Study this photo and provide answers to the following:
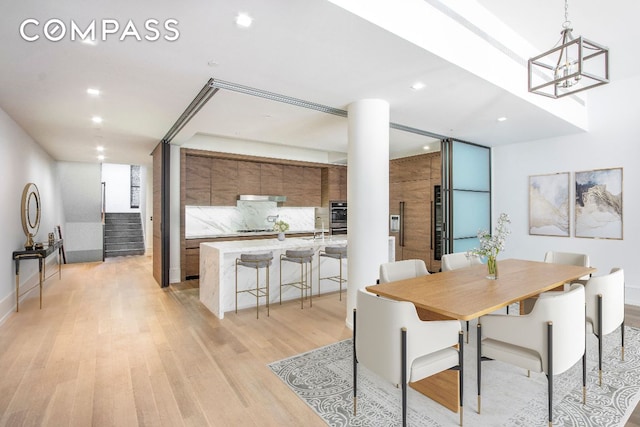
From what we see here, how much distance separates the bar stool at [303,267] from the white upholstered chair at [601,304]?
9.63 ft

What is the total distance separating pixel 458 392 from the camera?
2135 mm

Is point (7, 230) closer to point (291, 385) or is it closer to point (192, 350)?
point (192, 350)

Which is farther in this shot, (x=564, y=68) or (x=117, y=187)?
(x=117, y=187)

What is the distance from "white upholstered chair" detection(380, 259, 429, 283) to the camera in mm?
2994

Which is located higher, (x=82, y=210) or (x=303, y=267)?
(x=82, y=210)

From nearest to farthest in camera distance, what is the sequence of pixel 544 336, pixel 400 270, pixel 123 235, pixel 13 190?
pixel 544 336 → pixel 400 270 → pixel 13 190 → pixel 123 235

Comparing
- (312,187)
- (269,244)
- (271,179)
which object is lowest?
(269,244)

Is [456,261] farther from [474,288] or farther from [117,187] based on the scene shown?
[117,187]

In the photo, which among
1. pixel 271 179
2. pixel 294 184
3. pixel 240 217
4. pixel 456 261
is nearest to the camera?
pixel 456 261

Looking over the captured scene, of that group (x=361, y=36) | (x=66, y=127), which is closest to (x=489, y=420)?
(x=361, y=36)

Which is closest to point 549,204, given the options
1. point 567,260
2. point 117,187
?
point 567,260

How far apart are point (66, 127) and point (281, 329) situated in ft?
14.5

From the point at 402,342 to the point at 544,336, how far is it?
90 cm

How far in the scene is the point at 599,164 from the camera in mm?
5125
